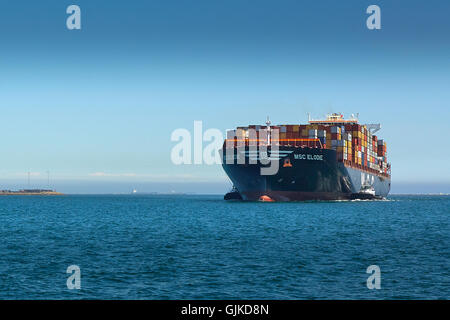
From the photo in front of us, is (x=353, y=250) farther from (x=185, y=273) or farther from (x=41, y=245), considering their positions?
(x=41, y=245)

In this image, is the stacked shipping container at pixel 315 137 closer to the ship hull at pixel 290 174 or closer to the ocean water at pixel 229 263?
the ship hull at pixel 290 174

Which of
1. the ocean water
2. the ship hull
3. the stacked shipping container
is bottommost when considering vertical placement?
the ocean water

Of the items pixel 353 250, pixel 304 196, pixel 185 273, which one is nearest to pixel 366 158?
pixel 304 196

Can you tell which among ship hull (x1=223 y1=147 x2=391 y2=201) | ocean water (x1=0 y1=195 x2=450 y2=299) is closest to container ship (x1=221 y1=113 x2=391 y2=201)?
ship hull (x1=223 y1=147 x2=391 y2=201)

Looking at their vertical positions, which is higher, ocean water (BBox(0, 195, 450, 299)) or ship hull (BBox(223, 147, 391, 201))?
ship hull (BBox(223, 147, 391, 201))

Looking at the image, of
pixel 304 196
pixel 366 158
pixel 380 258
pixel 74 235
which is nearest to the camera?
pixel 380 258

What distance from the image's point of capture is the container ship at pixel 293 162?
8338 cm

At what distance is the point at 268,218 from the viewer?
63.4 m

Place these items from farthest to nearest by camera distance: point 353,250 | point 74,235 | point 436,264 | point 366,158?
point 366,158
point 74,235
point 353,250
point 436,264

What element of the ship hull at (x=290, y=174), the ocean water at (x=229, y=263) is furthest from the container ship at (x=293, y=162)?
the ocean water at (x=229, y=263)

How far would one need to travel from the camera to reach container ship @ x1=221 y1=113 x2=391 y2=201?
3282 inches

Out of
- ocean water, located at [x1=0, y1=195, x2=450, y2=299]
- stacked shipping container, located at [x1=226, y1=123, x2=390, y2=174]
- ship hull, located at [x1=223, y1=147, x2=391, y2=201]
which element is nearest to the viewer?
ocean water, located at [x1=0, y1=195, x2=450, y2=299]

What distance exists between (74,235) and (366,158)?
80176 mm

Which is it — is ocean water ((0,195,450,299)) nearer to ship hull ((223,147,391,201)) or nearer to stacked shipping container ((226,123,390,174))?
ship hull ((223,147,391,201))
